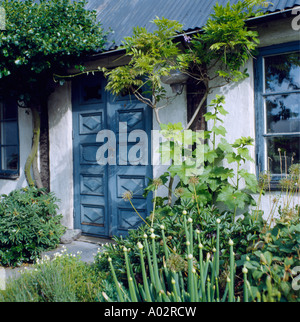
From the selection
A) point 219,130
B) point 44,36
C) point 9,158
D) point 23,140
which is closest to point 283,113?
point 219,130

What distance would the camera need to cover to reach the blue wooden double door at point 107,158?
471 centimetres

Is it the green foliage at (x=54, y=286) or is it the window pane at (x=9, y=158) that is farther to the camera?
the window pane at (x=9, y=158)

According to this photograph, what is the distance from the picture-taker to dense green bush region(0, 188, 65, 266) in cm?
431

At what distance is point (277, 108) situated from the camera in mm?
3812

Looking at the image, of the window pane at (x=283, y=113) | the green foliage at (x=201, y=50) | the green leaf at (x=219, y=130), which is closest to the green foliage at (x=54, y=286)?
the green leaf at (x=219, y=130)

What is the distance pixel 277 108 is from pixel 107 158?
2.54 metres

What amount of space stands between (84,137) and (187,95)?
189 cm

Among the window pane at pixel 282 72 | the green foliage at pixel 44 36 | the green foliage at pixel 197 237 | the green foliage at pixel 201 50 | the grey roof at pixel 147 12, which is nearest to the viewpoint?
the green foliage at pixel 197 237

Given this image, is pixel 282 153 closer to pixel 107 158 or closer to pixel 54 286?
pixel 107 158

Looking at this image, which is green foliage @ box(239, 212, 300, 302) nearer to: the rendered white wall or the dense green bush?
the dense green bush

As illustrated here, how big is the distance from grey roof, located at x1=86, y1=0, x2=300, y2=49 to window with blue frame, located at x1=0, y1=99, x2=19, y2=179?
2.46m

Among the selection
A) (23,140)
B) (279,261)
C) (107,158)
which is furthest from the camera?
(23,140)

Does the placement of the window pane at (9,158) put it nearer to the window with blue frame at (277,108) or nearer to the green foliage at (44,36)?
the green foliage at (44,36)

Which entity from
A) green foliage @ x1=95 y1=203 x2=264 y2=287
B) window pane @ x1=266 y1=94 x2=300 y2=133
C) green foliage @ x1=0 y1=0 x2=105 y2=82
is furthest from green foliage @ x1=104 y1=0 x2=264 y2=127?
A: green foliage @ x1=95 y1=203 x2=264 y2=287
